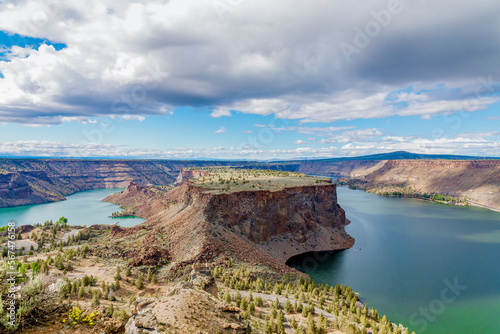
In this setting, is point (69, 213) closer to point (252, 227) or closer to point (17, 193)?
point (17, 193)

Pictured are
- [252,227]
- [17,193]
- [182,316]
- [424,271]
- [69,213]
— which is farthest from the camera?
[17,193]

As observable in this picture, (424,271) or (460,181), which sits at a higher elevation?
(460,181)

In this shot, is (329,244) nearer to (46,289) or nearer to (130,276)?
(130,276)

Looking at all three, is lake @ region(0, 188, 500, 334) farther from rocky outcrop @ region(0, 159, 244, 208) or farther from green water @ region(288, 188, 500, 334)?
rocky outcrop @ region(0, 159, 244, 208)

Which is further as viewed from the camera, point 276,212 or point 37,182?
point 37,182

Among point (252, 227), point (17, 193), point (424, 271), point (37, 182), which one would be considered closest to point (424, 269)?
point (424, 271)

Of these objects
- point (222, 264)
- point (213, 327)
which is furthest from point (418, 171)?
point (213, 327)
